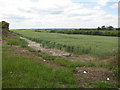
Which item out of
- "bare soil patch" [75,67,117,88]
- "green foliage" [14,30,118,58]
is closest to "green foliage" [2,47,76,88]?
"bare soil patch" [75,67,117,88]

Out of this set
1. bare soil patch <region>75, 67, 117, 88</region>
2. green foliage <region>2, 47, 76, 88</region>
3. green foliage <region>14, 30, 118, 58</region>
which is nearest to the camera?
green foliage <region>2, 47, 76, 88</region>

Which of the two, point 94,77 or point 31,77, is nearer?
point 31,77

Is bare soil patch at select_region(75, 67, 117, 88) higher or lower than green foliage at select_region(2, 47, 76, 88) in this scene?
lower

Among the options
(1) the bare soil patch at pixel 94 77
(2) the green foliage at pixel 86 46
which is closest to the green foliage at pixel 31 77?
(1) the bare soil patch at pixel 94 77

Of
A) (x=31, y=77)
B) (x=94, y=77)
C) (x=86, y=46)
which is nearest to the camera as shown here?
(x=31, y=77)

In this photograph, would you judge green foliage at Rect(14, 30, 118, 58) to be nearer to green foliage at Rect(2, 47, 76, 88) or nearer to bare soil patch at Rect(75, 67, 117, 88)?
bare soil patch at Rect(75, 67, 117, 88)

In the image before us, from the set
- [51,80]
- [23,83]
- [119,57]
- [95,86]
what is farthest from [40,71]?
[119,57]

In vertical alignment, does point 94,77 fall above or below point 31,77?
below

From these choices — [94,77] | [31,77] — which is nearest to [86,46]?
[94,77]

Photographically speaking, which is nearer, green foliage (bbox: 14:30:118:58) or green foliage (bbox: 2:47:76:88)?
green foliage (bbox: 2:47:76:88)

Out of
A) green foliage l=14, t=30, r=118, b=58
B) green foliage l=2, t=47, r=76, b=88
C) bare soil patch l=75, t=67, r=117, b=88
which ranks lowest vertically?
bare soil patch l=75, t=67, r=117, b=88

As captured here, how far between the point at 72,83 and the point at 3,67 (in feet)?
8.68

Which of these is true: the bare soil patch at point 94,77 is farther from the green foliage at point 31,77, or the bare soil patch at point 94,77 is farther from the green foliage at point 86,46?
the green foliage at point 86,46

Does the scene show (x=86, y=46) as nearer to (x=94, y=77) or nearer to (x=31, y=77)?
(x=94, y=77)
